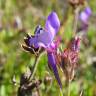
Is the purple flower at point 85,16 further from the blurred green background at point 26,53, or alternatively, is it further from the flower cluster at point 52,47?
the flower cluster at point 52,47

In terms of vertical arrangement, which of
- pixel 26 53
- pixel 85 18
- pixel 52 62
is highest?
pixel 85 18

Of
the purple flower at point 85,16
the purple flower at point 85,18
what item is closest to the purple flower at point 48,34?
the purple flower at point 85,18

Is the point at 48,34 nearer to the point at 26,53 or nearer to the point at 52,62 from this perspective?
the point at 52,62

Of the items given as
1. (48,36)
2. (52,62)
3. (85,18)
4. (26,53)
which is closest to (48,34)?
(48,36)

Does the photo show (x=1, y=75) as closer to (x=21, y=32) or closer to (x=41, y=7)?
(x=21, y=32)

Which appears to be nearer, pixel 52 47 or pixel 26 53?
pixel 52 47

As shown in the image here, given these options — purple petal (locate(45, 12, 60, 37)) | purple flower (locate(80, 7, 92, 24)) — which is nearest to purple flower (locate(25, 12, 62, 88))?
purple petal (locate(45, 12, 60, 37))

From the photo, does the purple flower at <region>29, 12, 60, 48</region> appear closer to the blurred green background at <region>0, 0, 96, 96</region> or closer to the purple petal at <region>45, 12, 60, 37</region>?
the purple petal at <region>45, 12, 60, 37</region>

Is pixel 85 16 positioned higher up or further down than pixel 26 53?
higher up

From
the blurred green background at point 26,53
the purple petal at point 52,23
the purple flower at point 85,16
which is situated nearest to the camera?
the purple petal at point 52,23

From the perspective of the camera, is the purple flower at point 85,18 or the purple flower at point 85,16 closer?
the purple flower at point 85,18
